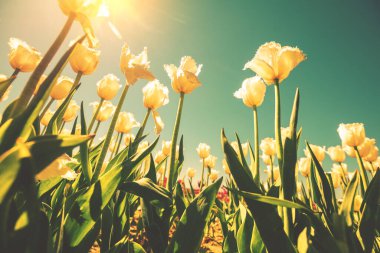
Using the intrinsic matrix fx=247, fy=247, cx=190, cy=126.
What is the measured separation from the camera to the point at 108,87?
2.81 meters

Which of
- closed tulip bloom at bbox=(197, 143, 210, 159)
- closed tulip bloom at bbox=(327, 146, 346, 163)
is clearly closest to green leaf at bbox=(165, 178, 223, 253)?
closed tulip bloom at bbox=(327, 146, 346, 163)

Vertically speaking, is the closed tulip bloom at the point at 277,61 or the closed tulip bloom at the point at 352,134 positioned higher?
the closed tulip bloom at the point at 352,134

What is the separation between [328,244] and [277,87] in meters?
0.95

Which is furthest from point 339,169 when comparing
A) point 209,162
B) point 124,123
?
point 124,123

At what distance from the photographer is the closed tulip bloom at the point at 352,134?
10.9ft

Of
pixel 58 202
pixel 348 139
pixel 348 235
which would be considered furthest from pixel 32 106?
pixel 348 139

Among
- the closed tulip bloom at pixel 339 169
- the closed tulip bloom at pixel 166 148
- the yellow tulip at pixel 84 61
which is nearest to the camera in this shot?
the yellow tulip at pixel 84 61

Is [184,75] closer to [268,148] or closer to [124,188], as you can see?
[124,188]

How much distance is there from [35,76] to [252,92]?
2091 mm

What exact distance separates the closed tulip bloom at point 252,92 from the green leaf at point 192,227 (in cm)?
143

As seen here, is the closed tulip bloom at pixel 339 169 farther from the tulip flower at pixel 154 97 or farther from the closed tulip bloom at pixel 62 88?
the closed tulip bloom at pixel 62 88

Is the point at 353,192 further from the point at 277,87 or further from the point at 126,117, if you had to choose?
the point at 126,117

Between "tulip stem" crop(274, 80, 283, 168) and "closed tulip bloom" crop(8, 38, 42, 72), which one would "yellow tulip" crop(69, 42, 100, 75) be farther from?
"tulip stem" crop(274, 80, 283, 168)

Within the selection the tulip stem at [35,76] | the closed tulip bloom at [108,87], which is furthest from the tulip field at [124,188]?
the closed tulip bloom at [108,87]
